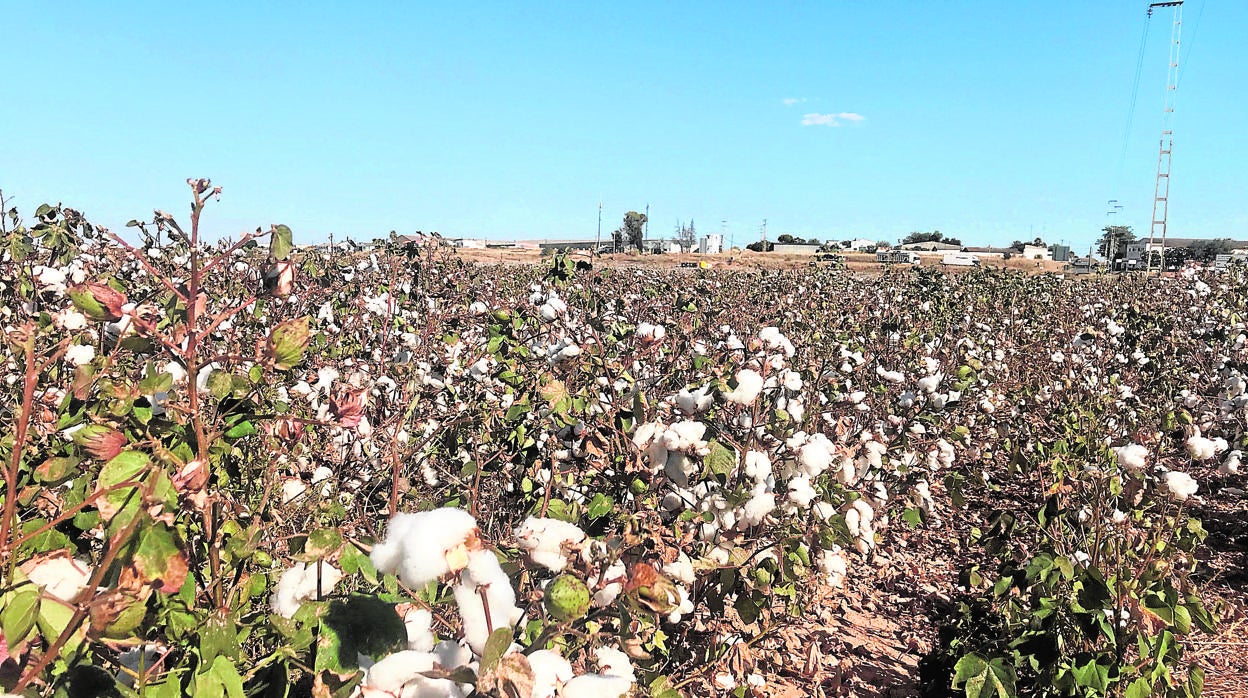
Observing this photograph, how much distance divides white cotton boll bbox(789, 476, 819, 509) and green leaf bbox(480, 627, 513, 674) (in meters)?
1.48

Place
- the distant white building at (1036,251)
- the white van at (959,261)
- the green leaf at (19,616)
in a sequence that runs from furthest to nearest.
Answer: the distant white building at (1036,251) → the white van at (959,261) → the green leaf at (19,616)

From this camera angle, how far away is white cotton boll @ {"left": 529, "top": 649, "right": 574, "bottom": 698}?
95cm

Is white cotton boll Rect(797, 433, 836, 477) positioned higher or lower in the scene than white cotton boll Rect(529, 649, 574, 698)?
lower

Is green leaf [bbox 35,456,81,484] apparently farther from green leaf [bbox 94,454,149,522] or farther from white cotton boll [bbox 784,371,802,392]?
white cotton boll [bbox 784,371,802,392]

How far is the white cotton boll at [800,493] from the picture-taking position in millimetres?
2266

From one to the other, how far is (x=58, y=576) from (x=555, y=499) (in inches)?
48.8

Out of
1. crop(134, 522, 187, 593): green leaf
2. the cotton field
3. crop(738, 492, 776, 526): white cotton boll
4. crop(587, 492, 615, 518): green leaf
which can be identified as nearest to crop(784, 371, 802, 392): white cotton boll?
the cotton field

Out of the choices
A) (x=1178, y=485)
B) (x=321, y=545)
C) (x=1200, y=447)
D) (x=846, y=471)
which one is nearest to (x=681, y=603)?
(x=321, y=545)

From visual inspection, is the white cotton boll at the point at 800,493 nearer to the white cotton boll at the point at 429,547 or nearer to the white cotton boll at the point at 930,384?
the white cotton boll at the point at 429,547

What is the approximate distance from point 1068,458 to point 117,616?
15.0ft

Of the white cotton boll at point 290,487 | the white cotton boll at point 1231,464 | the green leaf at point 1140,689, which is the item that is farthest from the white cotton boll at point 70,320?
the white cotton boll at point 1231,464

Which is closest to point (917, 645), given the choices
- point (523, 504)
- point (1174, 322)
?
point (523, 504)

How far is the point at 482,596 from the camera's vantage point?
0.94m

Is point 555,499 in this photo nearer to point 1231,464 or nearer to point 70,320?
point 70,320
